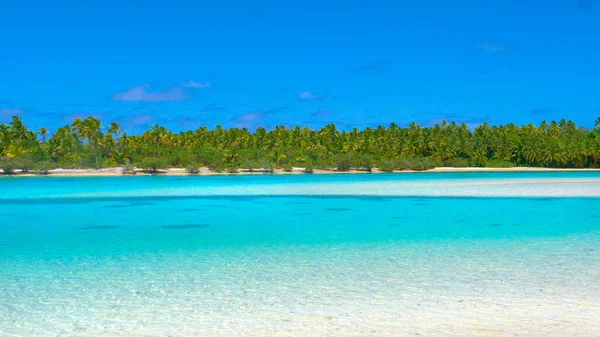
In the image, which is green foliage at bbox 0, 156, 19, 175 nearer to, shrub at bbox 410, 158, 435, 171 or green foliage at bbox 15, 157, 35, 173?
green foliage at bbox 15, 157, 35, 173

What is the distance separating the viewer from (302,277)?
10219 millimetres

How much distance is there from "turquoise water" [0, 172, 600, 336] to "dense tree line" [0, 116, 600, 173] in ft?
232

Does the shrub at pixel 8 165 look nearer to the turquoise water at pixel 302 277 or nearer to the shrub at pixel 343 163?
the shrub at pixel 343 163

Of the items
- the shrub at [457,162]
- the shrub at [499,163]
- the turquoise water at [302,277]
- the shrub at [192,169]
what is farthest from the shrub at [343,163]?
the turquoise water at [302,277]

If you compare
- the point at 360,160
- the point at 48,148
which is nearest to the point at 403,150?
the point at 360,160

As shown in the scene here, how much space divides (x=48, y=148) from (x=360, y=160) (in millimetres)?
44880

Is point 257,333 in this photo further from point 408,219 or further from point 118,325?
point 408,219

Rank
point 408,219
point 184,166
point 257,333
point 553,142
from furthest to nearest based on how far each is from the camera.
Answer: point 553,142, point 184,166, point 408,219, point 257,333

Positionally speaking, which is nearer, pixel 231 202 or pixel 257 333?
pixel 257 333

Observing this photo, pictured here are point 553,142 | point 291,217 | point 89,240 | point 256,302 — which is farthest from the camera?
point 553,142

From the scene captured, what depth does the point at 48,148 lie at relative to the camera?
9288cm

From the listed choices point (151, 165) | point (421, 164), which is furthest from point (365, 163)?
point (151, 165)

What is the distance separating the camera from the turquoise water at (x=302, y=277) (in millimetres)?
7238

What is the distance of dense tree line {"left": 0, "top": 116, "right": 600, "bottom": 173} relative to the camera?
9162cm
